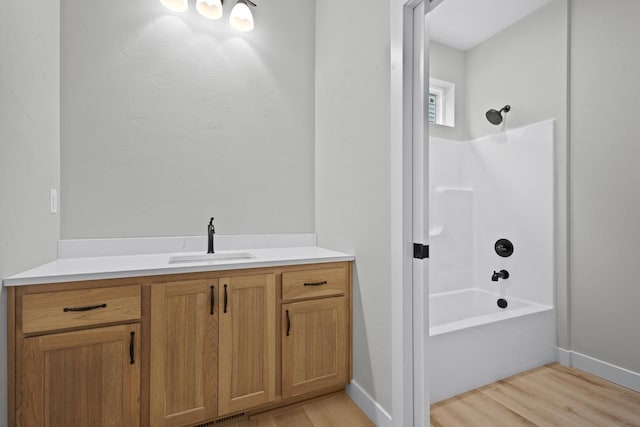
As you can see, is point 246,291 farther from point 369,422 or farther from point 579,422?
point 579,422

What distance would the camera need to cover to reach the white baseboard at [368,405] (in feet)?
5.00

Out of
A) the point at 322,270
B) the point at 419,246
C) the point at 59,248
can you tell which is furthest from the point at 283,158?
the point at 59,248

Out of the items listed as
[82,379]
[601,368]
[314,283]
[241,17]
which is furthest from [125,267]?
[601,368]

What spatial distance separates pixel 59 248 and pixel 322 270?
147cm

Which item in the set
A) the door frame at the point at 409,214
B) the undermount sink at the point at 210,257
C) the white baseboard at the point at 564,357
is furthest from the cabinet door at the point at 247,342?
the white baseboard at the point at 564,357

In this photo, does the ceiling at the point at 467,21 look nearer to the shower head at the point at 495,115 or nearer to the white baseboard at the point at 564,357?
the shower head at the point at 495,115

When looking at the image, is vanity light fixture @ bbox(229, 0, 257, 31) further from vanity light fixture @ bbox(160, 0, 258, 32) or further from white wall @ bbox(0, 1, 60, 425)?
white wall @ bbox(0, 1, 60, 425)

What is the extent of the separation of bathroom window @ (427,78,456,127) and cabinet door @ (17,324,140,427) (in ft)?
5.51

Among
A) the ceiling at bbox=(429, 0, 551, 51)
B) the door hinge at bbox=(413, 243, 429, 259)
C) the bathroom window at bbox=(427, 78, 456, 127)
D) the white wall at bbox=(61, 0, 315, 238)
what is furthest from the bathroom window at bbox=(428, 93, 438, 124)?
the white wall at bbox=(61, 0, 315, 238)

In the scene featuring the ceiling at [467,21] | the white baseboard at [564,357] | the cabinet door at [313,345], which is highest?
the ceiling at [467,21]

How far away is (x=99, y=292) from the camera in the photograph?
1315 mm

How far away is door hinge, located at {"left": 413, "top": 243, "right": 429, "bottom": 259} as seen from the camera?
137cm

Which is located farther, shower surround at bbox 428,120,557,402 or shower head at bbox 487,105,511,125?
shower head at bbox 487,105,511,125

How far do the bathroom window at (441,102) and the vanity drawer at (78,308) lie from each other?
1.58m
